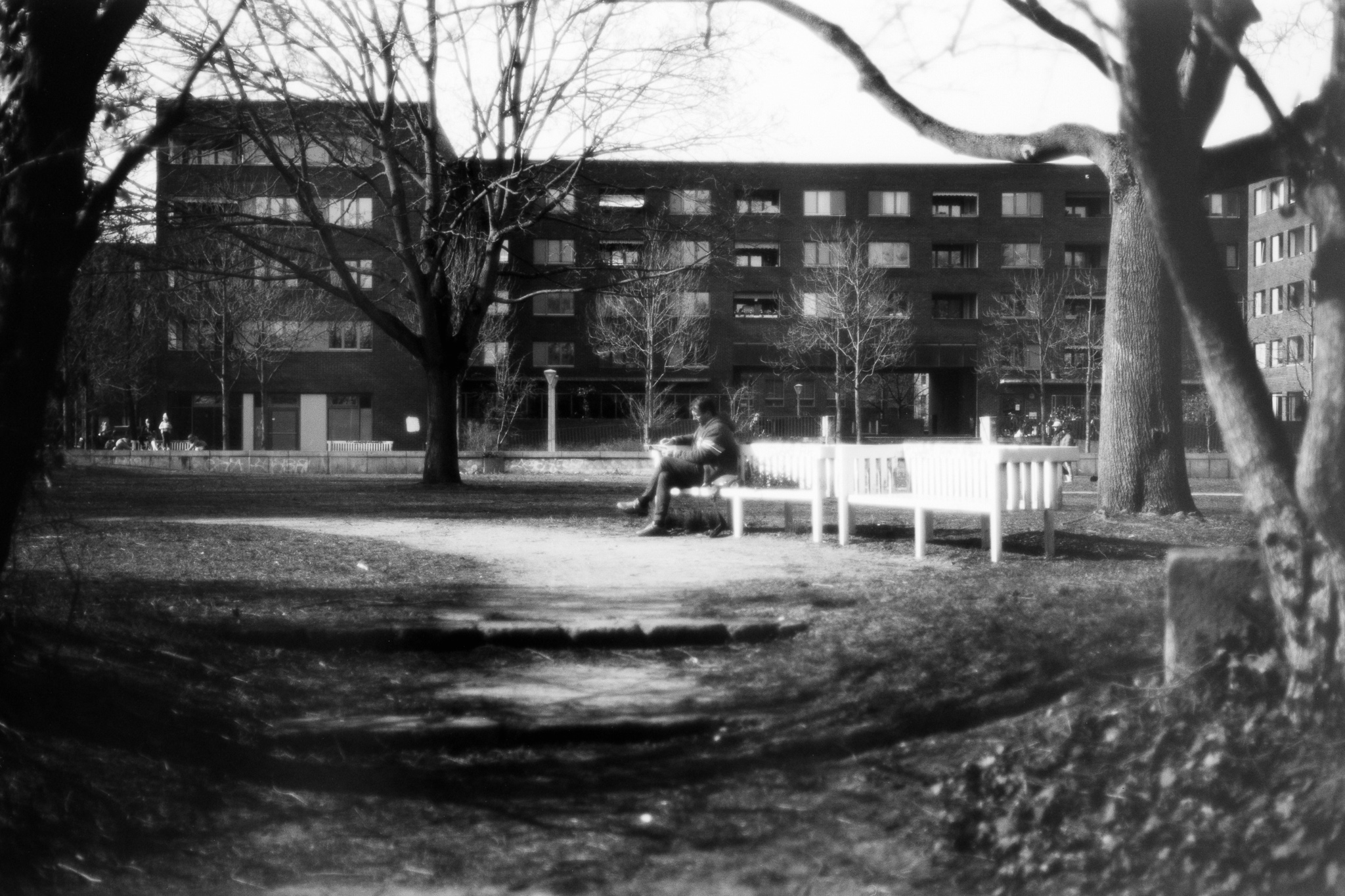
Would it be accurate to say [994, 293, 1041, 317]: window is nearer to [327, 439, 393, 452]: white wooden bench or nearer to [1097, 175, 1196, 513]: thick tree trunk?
[327, 439, 393, 452]: white wooden bench

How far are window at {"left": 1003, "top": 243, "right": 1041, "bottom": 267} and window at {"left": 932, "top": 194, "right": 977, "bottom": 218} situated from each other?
2472mm

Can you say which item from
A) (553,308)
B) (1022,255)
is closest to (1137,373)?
(553,308)

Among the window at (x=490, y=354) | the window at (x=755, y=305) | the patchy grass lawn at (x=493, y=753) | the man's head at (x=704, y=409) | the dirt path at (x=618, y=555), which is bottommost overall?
the patchy grass lawn at (x=493, y=753)

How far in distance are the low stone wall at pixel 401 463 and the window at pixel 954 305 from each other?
32.8 meters

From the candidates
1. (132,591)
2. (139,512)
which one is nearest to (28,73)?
(132,591)

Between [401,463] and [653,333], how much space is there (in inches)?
1018

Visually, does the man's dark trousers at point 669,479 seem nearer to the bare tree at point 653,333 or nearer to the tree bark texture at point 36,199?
the tree bark texture at point 36,199

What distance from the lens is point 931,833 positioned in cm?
428

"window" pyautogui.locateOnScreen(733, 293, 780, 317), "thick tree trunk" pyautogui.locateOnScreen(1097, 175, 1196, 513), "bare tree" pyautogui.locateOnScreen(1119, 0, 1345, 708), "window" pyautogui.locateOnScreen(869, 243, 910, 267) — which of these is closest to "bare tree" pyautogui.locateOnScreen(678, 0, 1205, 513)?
"thick tree trunk" pyautogui.locateOnScreen(1097, 175, 1196, 513)

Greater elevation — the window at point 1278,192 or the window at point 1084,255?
the window at point 1084,255

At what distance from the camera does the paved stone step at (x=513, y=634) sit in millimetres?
6930

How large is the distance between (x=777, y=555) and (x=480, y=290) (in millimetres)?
15879

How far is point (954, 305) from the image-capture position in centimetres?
6875

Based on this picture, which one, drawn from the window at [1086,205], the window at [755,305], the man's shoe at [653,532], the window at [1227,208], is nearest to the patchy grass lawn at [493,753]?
the man's shoe at [653,532]
